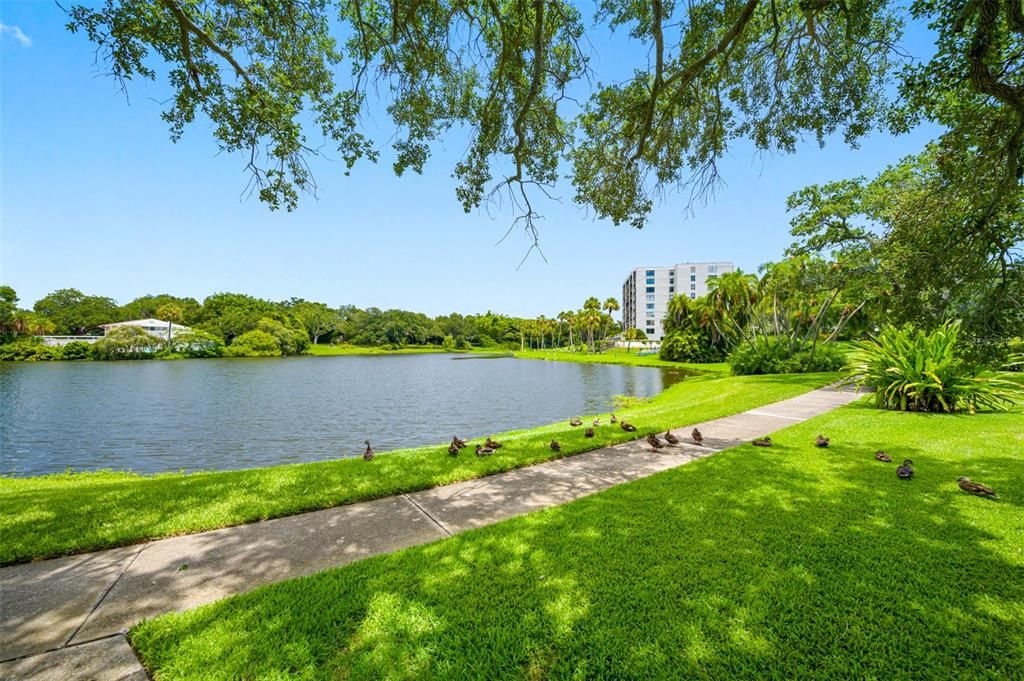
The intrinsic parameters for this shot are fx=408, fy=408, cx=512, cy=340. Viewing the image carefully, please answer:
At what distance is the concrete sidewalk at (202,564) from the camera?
85.5 inches

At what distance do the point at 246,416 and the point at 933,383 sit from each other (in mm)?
21601

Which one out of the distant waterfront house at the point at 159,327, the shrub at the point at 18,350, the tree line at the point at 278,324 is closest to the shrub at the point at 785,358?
the tree line at the point at 278,324

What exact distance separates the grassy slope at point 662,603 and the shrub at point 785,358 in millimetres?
19074

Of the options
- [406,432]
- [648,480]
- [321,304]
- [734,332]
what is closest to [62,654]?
[648,480]

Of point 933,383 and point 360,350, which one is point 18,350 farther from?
point 933,383

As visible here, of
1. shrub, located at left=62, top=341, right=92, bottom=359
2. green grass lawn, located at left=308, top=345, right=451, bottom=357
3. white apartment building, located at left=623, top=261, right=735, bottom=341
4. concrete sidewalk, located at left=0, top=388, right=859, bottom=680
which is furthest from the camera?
white apartment building, located at left=623, top=261, right=735, bottom=341

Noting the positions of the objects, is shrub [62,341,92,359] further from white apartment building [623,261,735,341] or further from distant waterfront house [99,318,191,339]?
white apartment building [623,261,735,341]

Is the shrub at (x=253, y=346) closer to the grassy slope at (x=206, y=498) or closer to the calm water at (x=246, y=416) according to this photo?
the calm water at (x=246, y=416)

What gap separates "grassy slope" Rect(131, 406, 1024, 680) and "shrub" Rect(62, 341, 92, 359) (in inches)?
2963

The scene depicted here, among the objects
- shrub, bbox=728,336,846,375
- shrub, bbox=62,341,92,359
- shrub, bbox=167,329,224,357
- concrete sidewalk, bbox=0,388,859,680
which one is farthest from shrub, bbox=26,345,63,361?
shrub, bbox=728,336,846,375

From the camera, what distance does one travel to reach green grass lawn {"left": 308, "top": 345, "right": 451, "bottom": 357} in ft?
275

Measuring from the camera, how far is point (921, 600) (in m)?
2.47

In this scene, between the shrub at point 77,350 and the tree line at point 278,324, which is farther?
the tree line at point 278,324

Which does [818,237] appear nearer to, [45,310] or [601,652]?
[601,652]
